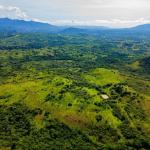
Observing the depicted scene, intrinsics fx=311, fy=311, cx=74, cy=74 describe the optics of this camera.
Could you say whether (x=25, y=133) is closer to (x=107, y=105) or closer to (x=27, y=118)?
(x=27, y=118)

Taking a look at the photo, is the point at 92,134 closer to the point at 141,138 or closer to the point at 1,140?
the point at 141,138

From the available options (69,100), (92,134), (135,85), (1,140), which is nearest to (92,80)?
(135,85)

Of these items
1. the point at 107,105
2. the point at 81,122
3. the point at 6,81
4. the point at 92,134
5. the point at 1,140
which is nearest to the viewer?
the point at 1,140

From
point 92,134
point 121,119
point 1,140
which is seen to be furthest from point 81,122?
point 1,140

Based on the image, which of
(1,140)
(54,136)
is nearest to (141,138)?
(54,136)

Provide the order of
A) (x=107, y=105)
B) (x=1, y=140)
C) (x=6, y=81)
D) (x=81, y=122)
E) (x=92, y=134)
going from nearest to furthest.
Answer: (x=1, y=140) < (x=92, y=134) < (x=81, y=122) < (x=107, y=105) < (x=6, y=81)

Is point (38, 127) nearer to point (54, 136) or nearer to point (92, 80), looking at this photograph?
point (54, 136)

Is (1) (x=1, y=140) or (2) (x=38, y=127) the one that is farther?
(2) (x=38, y=127)

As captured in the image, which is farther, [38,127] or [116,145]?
[38,127]
